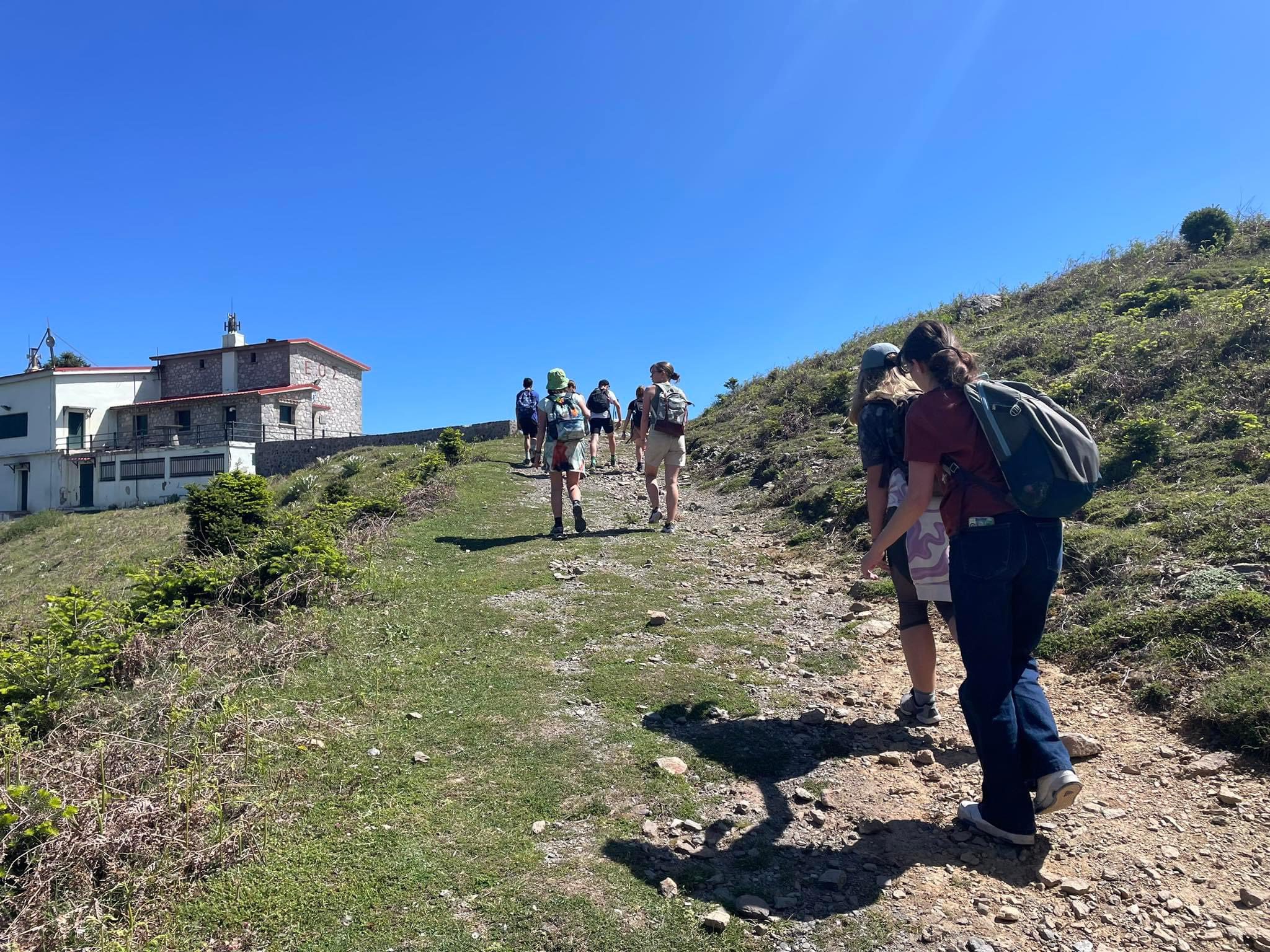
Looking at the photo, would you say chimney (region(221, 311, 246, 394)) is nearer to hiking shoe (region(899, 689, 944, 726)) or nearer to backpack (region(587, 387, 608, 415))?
backpack (region(587, 387, 608, 415))

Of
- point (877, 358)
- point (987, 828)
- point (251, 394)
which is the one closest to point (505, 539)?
point (877, 358)

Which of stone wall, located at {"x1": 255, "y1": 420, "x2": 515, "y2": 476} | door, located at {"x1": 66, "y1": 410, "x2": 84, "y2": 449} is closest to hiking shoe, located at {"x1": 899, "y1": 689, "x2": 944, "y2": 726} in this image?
stone wall, located at {"x1": 255, "y1": 420, "x2": 515, "y2": 476}

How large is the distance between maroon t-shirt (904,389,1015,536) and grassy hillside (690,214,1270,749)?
1.87m

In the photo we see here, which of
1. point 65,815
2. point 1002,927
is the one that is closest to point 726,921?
point 1002,927

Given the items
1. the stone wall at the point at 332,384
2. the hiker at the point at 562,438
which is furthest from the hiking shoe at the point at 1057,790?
the stone wall at the point at 332,384

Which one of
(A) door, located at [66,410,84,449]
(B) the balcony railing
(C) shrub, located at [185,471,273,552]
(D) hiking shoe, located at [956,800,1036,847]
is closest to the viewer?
(D) hiking shoe, located at [956,800,1036,847]

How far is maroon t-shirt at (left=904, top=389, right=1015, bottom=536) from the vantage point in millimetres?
3002

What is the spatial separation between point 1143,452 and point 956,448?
21.1 feet

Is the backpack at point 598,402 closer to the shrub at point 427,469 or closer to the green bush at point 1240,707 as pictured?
the shrub at point 427,469

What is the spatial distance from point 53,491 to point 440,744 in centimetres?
4642

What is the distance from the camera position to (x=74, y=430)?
132 feet

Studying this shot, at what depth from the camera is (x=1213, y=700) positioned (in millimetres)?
3766

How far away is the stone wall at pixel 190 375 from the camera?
137 feet

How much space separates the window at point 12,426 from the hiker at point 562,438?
44980 mm
